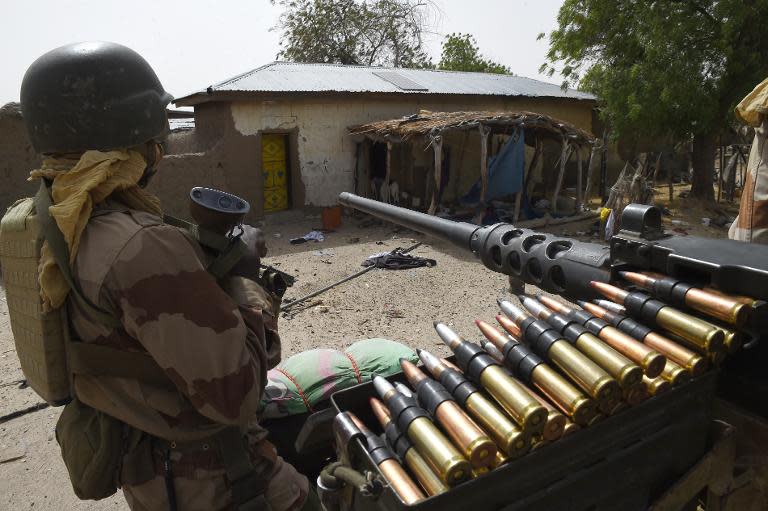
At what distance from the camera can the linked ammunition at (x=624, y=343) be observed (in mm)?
1256

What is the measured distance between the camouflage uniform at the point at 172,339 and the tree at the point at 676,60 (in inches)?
501

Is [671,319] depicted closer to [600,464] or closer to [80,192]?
[600,464]

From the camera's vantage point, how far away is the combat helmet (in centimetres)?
143

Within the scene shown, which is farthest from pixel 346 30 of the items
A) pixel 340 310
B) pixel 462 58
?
pixel 340 310

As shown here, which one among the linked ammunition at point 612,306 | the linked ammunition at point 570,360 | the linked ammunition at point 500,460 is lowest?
the linked ammunition at point 500,460

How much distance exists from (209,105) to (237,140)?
132 centimetres

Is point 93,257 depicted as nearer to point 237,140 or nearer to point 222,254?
point 222,254

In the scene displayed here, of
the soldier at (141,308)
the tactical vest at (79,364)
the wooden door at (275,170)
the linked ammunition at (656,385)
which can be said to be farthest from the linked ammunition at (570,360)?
the wooden door at (275,170)

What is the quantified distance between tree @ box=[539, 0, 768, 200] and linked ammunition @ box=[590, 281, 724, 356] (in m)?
12.0

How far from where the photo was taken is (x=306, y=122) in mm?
12461

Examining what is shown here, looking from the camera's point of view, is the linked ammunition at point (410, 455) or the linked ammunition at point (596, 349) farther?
the linked ammunition at point (596, 349)

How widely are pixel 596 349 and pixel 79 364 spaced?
1.28 m

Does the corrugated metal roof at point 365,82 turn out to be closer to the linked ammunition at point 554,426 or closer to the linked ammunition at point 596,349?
the linked ammunition at point 596,349

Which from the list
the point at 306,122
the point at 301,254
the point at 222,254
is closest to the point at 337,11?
the point at 306,122
